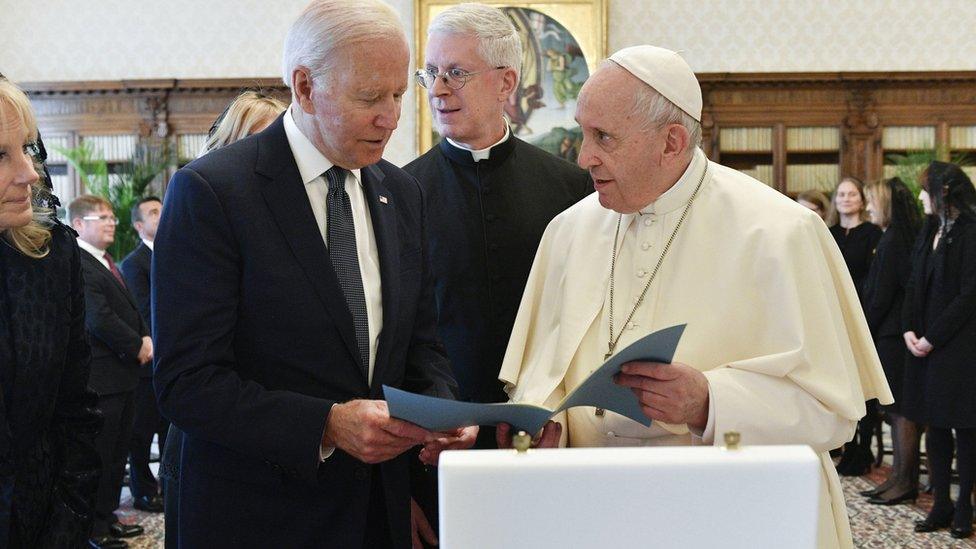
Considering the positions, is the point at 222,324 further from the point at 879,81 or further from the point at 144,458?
the point at 879,81

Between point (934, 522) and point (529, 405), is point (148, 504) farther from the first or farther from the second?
point (529, 405)

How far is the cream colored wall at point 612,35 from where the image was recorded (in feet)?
36.3

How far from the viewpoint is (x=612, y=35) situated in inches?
438

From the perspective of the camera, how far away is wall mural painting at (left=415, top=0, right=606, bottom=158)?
10.8m

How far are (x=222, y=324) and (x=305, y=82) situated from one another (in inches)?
20.3

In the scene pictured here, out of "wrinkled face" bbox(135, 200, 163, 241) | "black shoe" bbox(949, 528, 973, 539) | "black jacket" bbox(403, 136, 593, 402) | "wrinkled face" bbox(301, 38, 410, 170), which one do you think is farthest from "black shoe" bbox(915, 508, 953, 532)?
"wrinkled face" bbox(135, 200, 163, 241)

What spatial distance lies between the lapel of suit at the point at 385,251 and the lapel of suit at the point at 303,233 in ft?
0.24

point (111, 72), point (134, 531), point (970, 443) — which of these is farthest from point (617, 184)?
point (111, 72)

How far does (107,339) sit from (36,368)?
13.3 feet

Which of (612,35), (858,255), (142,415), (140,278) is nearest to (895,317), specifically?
(858,255)

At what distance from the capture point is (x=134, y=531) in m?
6.04

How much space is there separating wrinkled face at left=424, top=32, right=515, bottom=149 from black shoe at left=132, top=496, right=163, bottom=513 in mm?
4665

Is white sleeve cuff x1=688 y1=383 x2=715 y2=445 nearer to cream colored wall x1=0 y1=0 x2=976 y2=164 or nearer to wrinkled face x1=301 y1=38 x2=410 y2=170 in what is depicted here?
wrinkled face x1=301 y1=38 x2=410 y2=170

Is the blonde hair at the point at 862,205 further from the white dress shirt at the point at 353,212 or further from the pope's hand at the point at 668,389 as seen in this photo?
the white dress shirt at the point at 353,212
